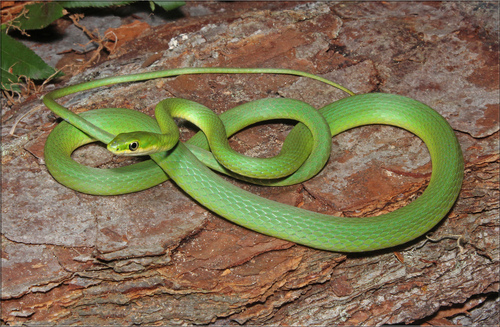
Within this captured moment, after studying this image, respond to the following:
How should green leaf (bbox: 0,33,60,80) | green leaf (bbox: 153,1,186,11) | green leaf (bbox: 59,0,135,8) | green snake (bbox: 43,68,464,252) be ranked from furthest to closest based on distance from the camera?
1. green leaf (bbox: 153,1,186,11)
2. green leaf (bbox: 59,0,135,8)
3. green leaf (bbox: 0,33,60,80)
4. green snake (bbox: 43,68,464,252)

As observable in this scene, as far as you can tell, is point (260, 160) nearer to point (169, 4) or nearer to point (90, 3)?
point (169, 4)

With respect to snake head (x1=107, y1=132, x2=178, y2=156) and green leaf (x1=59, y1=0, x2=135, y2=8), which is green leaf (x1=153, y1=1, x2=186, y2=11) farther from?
snake head (x1=107, y1=132, x2=178, y2=156)

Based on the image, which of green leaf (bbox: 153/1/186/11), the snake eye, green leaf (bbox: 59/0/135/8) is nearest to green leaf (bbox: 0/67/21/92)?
green leaf (bbox: 59/0/135/8)

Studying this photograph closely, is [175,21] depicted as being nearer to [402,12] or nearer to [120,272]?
[402,12]

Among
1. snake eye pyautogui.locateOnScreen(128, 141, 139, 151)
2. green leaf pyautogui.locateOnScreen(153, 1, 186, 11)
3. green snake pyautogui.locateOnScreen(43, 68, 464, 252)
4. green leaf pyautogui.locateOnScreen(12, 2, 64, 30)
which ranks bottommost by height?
green snake pyautogui.locateOnScreen(43, 68, 464, 252)

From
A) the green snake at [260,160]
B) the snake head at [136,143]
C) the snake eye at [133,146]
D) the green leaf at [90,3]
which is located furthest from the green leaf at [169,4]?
the snake eye at [133,146]
